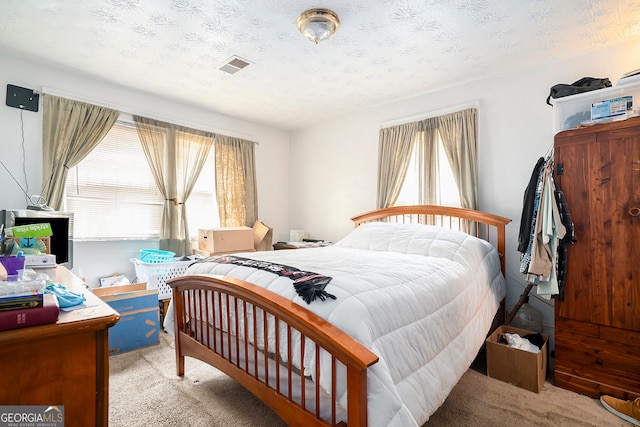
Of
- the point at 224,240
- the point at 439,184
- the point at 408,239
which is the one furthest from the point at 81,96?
the point at 439,184

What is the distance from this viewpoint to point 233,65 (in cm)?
273

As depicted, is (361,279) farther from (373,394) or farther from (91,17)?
(91,17)

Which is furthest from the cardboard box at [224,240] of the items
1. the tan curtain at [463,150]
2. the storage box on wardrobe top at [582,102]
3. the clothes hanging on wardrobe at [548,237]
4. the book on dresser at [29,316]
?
the storage box on wardrobe top at [582,102]

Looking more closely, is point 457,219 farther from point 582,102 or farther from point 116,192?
point 116,192

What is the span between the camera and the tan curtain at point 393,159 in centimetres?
343

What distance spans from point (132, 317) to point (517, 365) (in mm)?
2904

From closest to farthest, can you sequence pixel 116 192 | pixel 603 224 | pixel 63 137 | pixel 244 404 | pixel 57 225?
pixel 244 404 < pixel 603 224 < pixel 57 225 < pixel 63 137 < pixel 116 192

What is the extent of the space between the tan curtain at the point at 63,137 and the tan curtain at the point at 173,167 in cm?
42

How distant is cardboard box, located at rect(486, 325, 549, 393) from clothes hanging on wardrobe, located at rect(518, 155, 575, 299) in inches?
17.1

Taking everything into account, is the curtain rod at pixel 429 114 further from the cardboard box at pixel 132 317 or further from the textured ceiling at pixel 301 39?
the cardboard box at pixel 132 317

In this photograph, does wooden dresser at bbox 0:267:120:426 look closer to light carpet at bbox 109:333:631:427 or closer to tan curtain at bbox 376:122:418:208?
light carpet at bbox 109:333:631:427

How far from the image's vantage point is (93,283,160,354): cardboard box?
97.9 inches

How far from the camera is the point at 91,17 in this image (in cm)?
207

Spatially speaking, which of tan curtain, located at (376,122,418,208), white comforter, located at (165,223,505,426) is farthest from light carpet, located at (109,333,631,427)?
tan curtain, located at (376,122,418,208)
